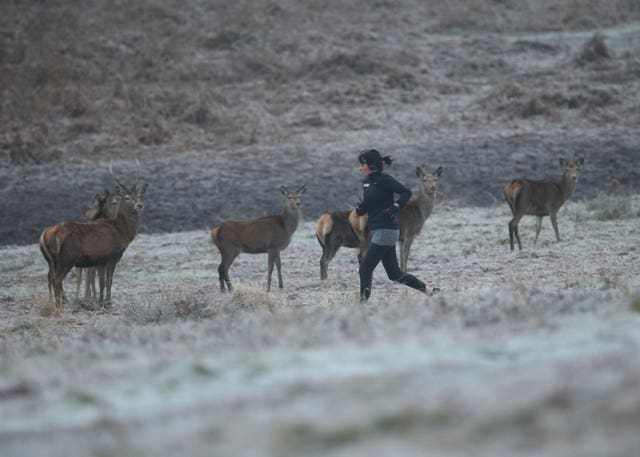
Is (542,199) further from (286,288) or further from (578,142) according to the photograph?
(578,142)

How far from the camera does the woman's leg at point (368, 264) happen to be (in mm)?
11766

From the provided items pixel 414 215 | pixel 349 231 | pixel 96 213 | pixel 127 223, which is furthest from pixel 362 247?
pixel 96 213

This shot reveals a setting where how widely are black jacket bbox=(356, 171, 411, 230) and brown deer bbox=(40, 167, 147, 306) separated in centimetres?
467

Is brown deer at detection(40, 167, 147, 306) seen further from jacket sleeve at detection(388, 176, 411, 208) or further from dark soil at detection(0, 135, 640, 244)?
dark soil at detection(0, 135, 640, 244)

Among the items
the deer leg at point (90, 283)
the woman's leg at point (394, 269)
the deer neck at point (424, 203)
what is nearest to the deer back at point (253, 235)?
the deer leg at point (90, 283)

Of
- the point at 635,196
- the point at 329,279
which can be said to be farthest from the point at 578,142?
the point at 329,279

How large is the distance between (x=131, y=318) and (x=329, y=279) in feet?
15.4

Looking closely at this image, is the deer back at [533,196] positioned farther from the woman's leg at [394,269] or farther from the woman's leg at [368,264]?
the woman's leg at [368,264]

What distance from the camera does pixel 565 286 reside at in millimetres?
12328

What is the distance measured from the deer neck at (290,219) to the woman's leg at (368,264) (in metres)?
4.73

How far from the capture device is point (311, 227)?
74.5 feet

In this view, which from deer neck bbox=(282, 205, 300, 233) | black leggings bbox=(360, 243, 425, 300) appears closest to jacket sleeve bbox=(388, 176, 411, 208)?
black leggings bbox=(360, 243, 425, 300)

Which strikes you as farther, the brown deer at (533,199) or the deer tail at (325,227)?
the brown deer at (533,199)

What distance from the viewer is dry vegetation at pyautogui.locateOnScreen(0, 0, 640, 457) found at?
5492 millimetres
